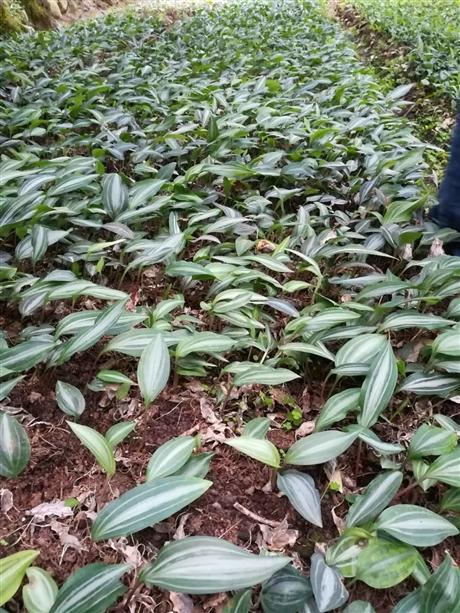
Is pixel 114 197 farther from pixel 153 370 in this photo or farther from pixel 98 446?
pixel 98 446

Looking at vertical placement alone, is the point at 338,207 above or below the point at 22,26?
below

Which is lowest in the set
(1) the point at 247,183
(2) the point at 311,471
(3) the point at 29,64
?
(2) the point at 311,471

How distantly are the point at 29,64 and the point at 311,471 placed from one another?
407cm

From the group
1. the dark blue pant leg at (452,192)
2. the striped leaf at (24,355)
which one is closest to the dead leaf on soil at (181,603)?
the striped leaf at (24,355)

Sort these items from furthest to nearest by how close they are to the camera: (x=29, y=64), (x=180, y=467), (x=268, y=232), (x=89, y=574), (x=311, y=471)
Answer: (x=29, y=64)
(x=268, y=232)
(x=311, y=471)
(x=180, y=467)
(x=89, y=574)

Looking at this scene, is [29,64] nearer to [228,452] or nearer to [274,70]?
[274,70]

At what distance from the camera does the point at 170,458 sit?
1.08 meters

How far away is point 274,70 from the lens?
4.18m

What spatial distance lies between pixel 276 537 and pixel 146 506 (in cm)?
36

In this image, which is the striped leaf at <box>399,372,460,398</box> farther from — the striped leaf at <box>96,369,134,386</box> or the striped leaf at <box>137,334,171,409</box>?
the striped leaf at <box>96,369,134,386</box>

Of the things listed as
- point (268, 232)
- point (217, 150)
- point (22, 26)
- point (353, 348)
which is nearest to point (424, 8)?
point (22, 26)

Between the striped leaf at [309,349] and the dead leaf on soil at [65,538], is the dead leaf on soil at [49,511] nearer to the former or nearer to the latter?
the dead leaf on soil at [65,538]

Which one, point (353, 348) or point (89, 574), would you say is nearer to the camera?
point (89, 574)

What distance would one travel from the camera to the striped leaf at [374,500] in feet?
3.40
